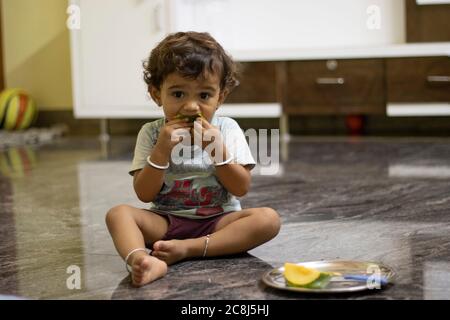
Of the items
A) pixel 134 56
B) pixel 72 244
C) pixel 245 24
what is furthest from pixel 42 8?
pixel 72 244

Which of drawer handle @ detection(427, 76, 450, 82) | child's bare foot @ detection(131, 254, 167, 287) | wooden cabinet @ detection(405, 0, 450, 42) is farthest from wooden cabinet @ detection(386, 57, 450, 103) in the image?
child's bare foot @ detection(131, 254, 167, 287)

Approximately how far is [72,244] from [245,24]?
237 cm

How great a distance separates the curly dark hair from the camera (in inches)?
51.1

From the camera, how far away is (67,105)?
4094 millimetres

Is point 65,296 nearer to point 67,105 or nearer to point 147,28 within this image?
point 147,28

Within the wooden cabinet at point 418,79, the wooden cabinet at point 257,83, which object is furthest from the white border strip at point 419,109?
the wooden cabinet at point 257,83

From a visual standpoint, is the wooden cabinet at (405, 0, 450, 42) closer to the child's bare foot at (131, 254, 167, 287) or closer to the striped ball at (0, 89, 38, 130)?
the striped ball at (0, 89, 38, 130)

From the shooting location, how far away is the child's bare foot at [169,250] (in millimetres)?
1253

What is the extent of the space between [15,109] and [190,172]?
8.75 feet

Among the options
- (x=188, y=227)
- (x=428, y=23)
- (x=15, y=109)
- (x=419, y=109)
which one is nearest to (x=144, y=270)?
(x=188, y=227)

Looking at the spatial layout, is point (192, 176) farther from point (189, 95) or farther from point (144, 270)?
point (144, 270)

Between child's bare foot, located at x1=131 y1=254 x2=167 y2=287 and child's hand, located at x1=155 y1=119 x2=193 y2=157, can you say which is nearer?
child's bare foot, located at x1=131 y1=254 x2=167 y2=287

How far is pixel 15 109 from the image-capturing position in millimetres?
3832

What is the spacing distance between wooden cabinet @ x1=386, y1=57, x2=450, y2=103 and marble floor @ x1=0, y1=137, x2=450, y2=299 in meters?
0.27
